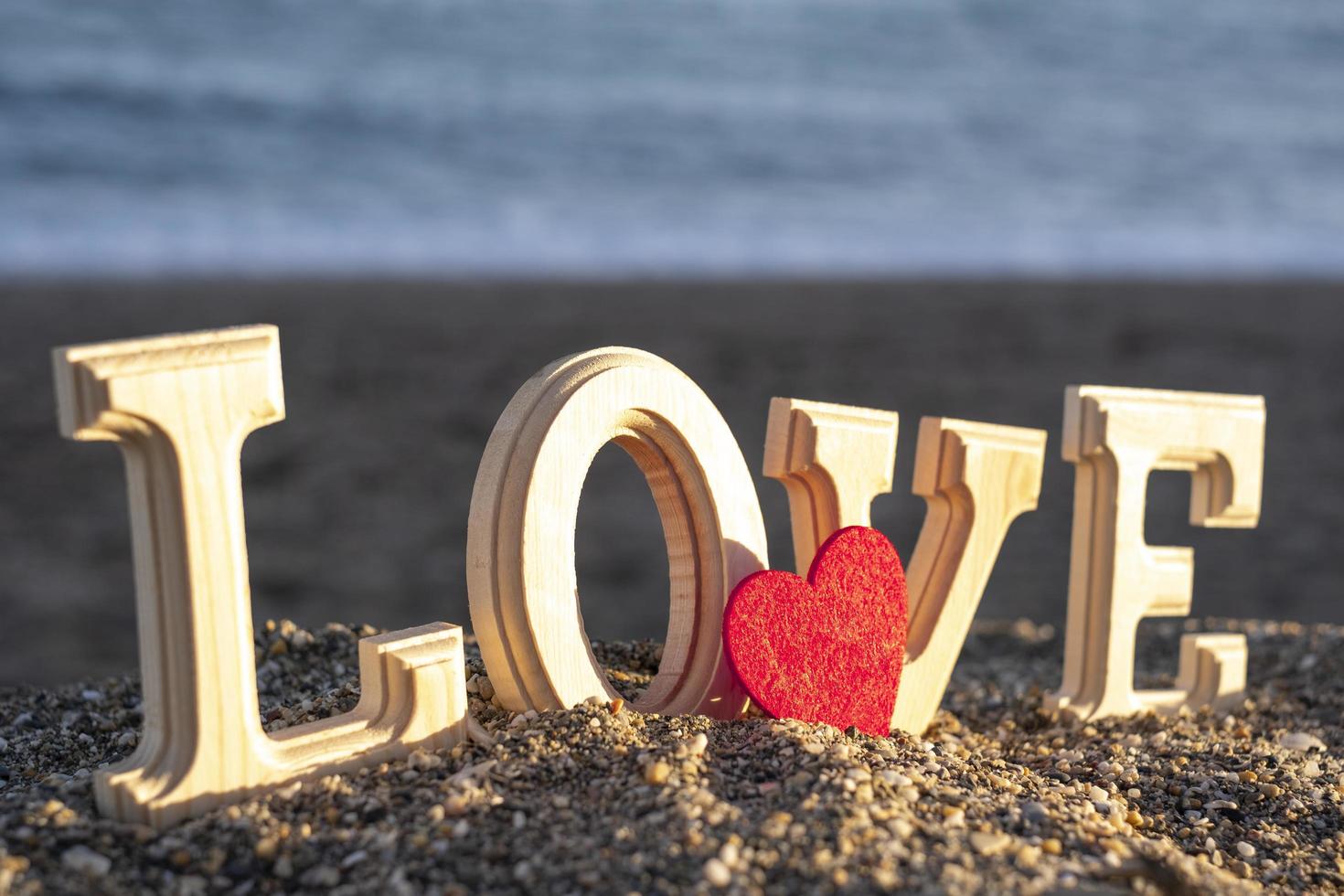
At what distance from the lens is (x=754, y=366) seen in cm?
949

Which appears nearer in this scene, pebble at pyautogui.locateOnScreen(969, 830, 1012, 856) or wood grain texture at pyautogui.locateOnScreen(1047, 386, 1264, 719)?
pebble at pyautogui.locateOnScreen(969, 830, 1012, 856)

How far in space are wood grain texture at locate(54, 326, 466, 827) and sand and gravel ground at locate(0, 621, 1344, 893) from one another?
0.07m

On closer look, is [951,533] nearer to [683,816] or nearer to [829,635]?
[829,635]

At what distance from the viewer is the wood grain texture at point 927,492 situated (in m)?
2.87

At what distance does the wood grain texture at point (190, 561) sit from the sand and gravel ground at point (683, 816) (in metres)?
0.07

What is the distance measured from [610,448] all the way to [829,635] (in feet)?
18.2

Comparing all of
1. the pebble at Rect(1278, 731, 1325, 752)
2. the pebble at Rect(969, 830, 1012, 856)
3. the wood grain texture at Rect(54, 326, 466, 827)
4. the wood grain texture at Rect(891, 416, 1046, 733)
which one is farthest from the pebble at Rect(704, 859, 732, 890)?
the pebble at Rect(1278, 731, 1325, 752)

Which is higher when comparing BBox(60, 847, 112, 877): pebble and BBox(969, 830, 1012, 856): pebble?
BBox(60, 847, 112, 877): pebble

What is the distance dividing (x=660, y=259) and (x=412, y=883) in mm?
14382

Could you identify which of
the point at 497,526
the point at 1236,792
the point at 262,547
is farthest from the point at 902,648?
the point at 262,547

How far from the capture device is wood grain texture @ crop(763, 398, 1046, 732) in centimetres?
287

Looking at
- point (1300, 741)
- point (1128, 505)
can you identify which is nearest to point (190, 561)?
point (1128, 505)

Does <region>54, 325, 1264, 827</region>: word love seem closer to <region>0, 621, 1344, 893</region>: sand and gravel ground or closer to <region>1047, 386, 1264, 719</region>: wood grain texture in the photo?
<region>1047, 386, 1264, 719</region>: wood grain texture

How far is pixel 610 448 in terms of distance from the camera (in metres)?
8.26
